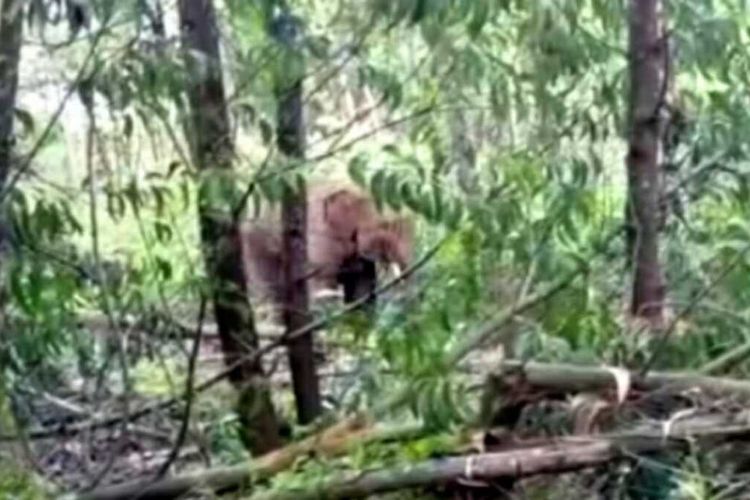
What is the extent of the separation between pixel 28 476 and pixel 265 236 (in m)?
1.62

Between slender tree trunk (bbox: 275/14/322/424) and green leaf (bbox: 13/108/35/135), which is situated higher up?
green leaf (bbox: 13/108/35/135)

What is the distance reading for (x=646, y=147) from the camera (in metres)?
2.47

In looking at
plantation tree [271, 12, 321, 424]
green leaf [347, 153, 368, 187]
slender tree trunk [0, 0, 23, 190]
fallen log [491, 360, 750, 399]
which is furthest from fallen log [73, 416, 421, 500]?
plantation tree [271, 12, 321, 424]

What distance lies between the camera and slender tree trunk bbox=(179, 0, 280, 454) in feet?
9.00

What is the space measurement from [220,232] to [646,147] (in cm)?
88

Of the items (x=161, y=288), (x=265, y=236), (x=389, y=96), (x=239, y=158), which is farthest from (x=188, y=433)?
(x=265, y=236)

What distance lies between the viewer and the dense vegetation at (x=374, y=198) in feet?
8.13

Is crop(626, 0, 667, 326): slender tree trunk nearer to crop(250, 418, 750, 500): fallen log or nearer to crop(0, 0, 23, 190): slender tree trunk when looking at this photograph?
crop(250, 418, 750, 500): fallen log

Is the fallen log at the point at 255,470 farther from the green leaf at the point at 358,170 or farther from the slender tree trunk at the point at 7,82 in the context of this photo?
the slender tree trunk at the point at 7,82

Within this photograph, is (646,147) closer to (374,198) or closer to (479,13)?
(479,13)

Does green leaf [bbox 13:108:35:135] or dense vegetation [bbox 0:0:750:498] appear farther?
green leaf [bbox 13:108:35:135]

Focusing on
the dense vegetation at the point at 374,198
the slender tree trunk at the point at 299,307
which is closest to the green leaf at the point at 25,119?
the dense vegetation at the point at 374,198

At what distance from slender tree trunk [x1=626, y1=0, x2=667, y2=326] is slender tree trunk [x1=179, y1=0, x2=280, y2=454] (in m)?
0.70

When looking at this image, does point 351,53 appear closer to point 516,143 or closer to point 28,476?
point 516,143
